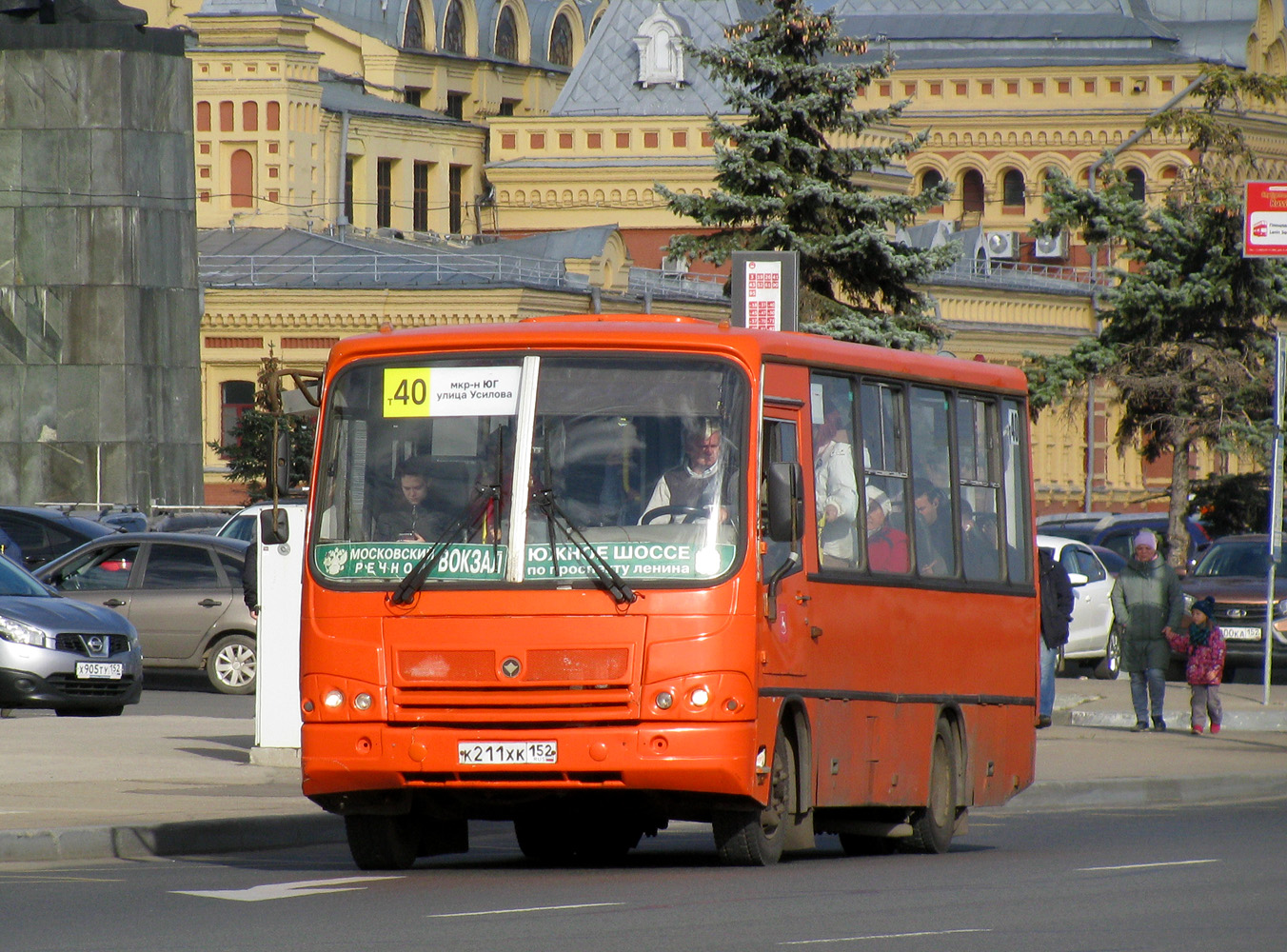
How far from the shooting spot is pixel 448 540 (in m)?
12.7

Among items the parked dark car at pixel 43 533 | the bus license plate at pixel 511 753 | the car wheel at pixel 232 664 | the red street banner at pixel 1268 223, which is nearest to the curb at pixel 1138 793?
the bus license plate at pixel 511 753

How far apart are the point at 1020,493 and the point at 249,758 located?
5536mm

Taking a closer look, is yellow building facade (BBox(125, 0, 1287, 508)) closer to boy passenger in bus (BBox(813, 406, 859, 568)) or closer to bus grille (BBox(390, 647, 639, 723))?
boy passenger in bus (BBox(813, 406, 859, 568))

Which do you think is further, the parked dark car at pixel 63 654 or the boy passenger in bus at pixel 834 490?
the parked dark car at pixel 63 654

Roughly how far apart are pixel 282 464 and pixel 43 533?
1888 cm

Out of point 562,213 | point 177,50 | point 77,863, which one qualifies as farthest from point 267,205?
point 77,863

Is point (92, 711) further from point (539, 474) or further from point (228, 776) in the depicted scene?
point (539, 474)

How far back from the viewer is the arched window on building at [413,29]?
9312 cm

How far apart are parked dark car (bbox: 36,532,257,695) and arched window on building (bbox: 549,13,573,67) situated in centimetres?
7488

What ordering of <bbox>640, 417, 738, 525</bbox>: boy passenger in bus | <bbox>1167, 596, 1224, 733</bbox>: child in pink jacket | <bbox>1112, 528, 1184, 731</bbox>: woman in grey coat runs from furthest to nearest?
<bbox>1112, 528, 1184, 731</bbox>: woman in grey coat → <bbox>1167, 596, 1224, 733</bbox>: child in pink jacket → <bbox>640, 417, 738, 525</bbox>: boy passenger in bus

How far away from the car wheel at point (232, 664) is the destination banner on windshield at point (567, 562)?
14.3 meters

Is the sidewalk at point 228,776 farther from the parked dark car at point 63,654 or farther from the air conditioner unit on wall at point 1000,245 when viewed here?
the air conditioner unit on wall at point 1000,245

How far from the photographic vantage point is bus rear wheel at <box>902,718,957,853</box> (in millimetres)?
14945

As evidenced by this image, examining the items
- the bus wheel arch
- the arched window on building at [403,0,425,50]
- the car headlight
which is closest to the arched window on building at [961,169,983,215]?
the arched window on building at [403,0,425,50]
